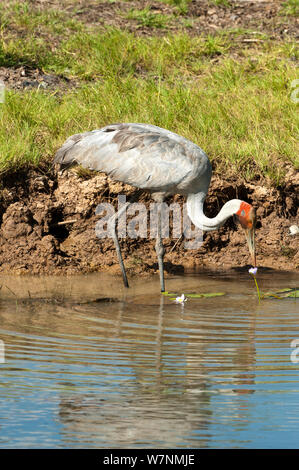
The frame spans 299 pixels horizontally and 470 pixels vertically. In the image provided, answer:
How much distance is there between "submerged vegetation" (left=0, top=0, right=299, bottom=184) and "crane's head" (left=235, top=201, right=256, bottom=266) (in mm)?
740

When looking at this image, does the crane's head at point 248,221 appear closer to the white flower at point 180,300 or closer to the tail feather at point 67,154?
the white flower at point 180,300

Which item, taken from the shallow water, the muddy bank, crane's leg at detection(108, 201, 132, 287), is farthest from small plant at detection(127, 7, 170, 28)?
the shallow water

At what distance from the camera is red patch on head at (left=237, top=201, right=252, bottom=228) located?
669 centimetres

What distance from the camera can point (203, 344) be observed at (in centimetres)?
510

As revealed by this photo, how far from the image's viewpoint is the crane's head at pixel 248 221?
22.0 feet

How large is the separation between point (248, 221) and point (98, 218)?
135cm

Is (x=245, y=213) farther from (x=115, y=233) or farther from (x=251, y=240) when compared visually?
(x=115, y=233)

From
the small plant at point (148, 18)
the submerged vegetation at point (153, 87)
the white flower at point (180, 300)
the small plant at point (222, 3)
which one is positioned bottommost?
the white flower at point (180, 300)

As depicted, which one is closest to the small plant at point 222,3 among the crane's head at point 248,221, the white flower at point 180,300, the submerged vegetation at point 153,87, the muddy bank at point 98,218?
the submerged vegetation at point 153,87

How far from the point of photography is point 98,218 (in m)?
7.32

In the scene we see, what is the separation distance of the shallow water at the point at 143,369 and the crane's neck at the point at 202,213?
52 centimetres

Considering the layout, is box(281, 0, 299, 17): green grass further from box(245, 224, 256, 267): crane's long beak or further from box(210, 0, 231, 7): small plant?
box(245, 224, 256, 267): crane's long beak

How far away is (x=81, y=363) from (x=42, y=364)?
0.21 m

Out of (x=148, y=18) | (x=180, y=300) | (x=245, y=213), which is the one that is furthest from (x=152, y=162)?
(x=148, y=18)
